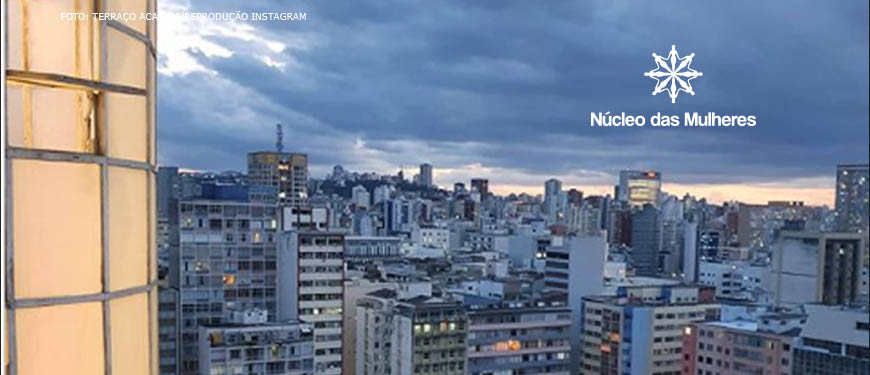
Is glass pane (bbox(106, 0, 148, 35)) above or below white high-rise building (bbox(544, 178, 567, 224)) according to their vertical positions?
above

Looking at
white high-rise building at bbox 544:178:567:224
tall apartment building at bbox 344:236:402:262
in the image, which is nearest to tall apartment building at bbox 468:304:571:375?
tall apartment building at bbox 344:236:402:262

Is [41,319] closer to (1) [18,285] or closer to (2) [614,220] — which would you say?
(1) [18,285]

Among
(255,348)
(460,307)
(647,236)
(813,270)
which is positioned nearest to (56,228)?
(813,270)

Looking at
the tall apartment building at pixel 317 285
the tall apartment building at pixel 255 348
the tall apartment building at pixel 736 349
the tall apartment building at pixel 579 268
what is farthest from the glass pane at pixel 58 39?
the tall apartment building at pixel 579 268

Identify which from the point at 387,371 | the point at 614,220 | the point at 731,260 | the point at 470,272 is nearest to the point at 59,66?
the point at 387,371

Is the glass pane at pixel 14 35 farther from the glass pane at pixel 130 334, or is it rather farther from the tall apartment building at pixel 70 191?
the glass pane at pixel 130 334

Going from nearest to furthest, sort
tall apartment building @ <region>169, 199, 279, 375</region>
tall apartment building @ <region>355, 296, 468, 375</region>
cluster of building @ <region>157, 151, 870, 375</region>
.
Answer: cluster of building @ <region>157, 151, 870, 375</region>
tall apartment building @ <region>169, 199, 279, 375</region>
tall apartment building @ <region>355, 296, 468, 375</region>

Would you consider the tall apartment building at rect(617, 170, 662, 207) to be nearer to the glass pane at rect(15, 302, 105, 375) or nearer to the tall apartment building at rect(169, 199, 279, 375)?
the tall apartment building at rect(169, 199, 279, 375)
